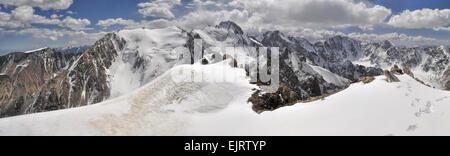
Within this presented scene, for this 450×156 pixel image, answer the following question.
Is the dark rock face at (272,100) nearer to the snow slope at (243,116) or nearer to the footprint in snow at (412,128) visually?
the snow slope at (243,116)

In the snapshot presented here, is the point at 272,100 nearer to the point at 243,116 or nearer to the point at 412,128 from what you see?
the point at 243,116

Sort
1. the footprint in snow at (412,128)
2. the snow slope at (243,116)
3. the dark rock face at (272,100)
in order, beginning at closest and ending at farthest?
the footprint in snow at (412,128) < the snow slope at (243,116) < the dark rock face at (272,100)

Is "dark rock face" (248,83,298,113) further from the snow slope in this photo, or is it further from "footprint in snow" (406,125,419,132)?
"footprint in snow" (406,125,419,132)

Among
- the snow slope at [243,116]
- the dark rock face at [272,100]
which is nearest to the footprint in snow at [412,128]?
the snow slope at [243,116]

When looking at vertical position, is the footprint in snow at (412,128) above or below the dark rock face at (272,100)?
above

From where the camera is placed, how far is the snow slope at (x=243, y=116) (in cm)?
1416

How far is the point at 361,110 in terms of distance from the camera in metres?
15.8

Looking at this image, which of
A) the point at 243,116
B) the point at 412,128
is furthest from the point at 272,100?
the point at 412,128

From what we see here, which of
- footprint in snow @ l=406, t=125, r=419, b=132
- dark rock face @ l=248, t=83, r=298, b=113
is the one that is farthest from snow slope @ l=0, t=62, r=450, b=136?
dark rock face @ l=248, t=83, r=298, b=113

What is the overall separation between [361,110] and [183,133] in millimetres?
10754

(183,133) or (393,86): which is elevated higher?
(393,86)

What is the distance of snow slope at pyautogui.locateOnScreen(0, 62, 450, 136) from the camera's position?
46.4ft
